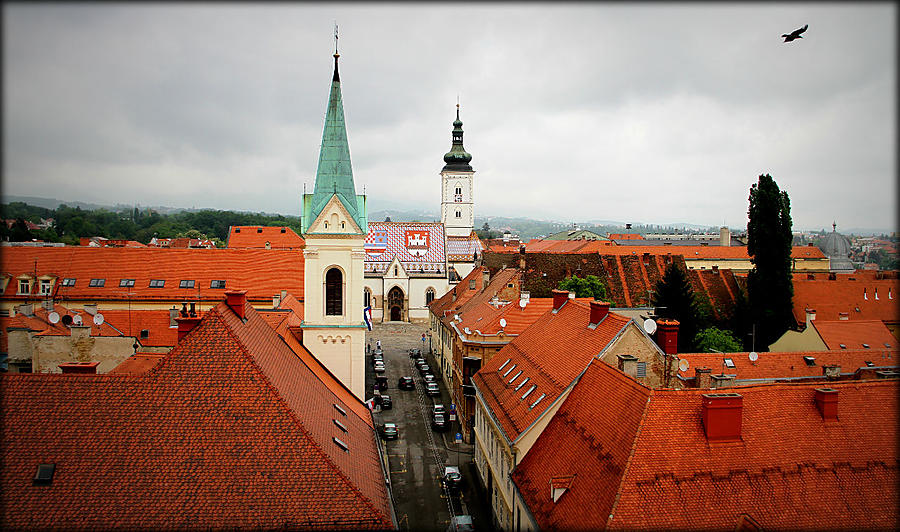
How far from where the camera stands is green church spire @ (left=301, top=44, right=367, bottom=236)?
99.4 ft

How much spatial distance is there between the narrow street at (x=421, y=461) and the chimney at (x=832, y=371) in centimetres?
1889

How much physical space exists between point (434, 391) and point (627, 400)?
104 ft

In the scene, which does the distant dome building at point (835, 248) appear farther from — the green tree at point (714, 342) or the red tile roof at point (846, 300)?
the green tree at point (714, 342)

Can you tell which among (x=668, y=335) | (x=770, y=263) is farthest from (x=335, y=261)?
(x=770, y=263)

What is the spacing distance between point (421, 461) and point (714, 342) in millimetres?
22641

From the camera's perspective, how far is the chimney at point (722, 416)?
17.1 meters

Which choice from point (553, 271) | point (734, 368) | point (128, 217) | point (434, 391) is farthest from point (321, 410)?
point (128, 217)

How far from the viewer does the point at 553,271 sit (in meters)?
55.2

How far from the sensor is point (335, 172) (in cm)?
3075

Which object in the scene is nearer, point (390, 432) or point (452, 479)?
point (452, 479)

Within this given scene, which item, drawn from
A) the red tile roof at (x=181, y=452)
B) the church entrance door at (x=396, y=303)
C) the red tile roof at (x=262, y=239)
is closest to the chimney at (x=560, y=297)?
the red tile roof at (x=181, y=452)

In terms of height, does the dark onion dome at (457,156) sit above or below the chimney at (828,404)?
above

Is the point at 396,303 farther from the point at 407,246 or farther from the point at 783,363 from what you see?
the point at 783,363

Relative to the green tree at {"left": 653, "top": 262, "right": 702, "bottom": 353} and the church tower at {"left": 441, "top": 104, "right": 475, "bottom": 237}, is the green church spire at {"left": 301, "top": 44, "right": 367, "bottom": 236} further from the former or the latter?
the church tower at {"left": 441, "top": 104, "right": 475, "bottom": 237}
